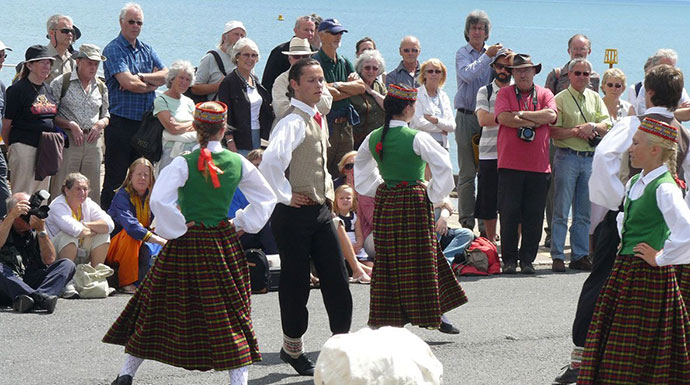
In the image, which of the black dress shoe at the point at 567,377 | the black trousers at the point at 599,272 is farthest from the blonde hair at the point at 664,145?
the black dress shoe at the point at 567,377

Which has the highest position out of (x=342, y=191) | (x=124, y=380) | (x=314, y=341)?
(x=342, y=191)

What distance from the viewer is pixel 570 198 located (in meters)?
10.4

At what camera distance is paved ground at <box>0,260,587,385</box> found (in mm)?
6449

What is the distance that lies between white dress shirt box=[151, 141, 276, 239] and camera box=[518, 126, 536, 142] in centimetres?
423

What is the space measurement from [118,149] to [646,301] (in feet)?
18.2

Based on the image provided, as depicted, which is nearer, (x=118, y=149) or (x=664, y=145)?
(x=664, y=145)

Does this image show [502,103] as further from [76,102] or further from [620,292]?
[620,292]

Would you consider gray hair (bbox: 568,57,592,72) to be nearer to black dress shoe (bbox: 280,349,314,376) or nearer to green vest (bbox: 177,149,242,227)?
black dress shoe (bbox: 280,349,314,376)

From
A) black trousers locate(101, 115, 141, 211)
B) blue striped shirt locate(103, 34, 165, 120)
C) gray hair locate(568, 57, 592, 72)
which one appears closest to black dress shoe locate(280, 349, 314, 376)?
black trousers locate(101, 115, 141, 211)

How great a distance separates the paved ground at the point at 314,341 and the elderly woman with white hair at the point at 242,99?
5.25 ft

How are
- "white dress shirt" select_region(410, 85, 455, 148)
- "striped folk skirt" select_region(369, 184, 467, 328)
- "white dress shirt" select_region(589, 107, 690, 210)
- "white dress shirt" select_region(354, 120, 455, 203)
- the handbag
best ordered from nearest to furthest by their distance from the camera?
1. "white dress shirt" select_region(589, 107, 690, 210)
2. "white dress shirt" select_region(354, 120, 455, 203)
3. "striped folk skirt" select_region(369, 184, 467, 328)
4. the handbag
5. "white dress shirt" select_region(410, 85, 455, 148)

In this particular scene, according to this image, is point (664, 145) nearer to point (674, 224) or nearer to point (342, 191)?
point (674, 224)

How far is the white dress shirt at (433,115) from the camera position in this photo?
33.9ft

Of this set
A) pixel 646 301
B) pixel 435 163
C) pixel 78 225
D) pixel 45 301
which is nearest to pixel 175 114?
pixel 78 225
